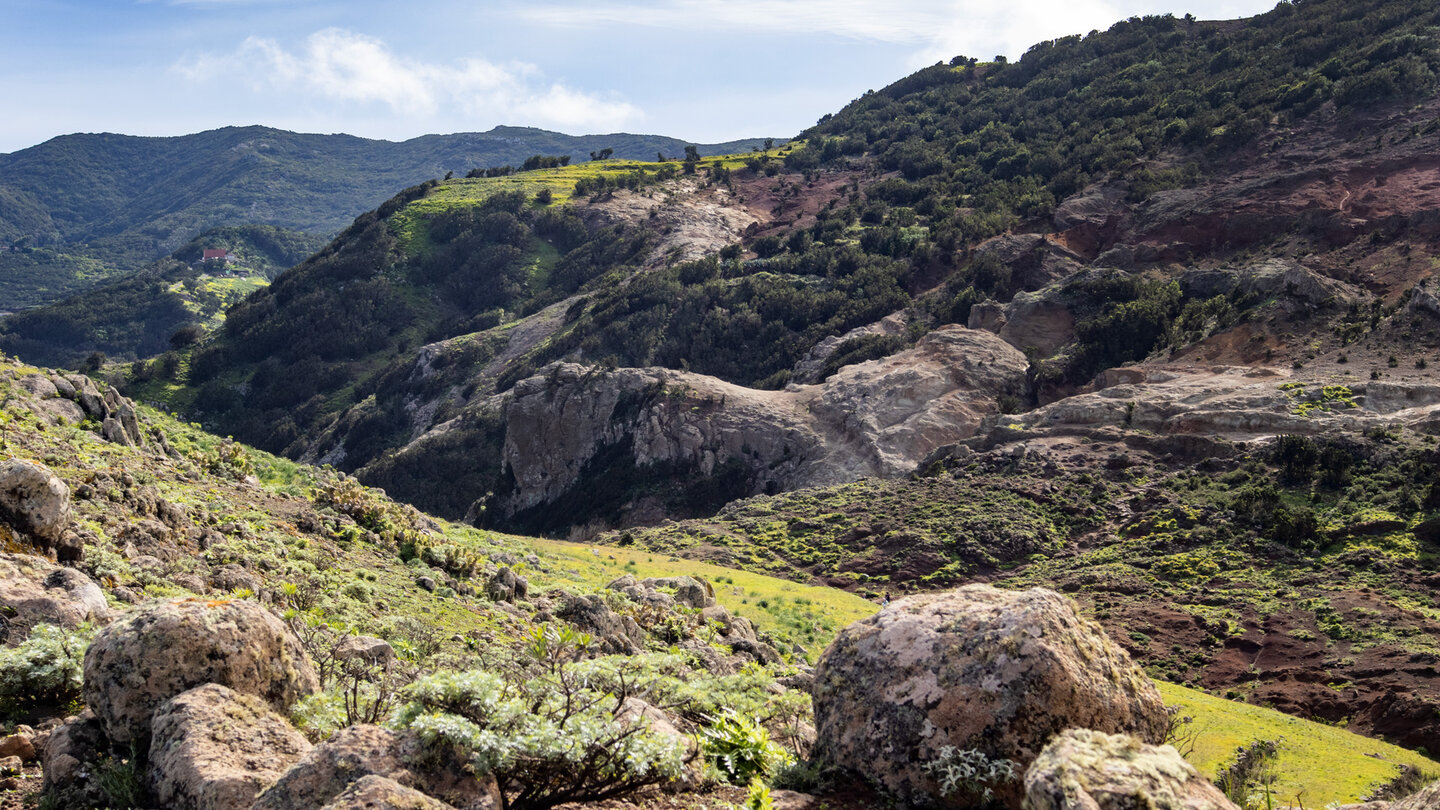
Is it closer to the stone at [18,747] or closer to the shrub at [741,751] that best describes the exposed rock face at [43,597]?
the stone at [18,747]

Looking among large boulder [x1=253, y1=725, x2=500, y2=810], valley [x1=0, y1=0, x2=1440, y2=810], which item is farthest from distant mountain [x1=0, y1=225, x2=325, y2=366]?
large boulder [x1=253, y1=725, x2=500, y2=810]

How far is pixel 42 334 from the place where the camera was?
100m

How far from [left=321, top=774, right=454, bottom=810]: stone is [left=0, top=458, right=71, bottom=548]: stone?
652 centimetres

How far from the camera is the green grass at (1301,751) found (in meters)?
11.9

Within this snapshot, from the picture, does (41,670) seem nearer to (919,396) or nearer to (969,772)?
(969,772)

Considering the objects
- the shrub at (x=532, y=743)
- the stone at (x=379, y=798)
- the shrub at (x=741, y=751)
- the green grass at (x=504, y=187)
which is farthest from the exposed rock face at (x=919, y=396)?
the green grass at (x=504, y=187)

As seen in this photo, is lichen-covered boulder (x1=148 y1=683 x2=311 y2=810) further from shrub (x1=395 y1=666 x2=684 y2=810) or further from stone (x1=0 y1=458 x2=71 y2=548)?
stone (x1=0 y1=458 x2=71 y2=548)

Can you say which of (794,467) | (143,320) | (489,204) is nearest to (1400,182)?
(794,467)

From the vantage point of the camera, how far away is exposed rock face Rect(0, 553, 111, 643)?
699 cm

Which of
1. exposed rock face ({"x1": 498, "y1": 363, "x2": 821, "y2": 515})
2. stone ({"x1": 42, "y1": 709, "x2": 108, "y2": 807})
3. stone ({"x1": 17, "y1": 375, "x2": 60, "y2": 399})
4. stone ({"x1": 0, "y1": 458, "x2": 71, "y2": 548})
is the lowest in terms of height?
exposed rock face ({"x1": 498, "y1": 363, "x2": 821, "y2": 515})

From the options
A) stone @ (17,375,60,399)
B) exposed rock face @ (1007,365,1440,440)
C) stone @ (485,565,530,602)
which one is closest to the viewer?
stone @ (485,565,530,602)

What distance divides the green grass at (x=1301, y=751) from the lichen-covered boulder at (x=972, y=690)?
630 centimetres

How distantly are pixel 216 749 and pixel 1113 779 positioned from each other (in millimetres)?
4874

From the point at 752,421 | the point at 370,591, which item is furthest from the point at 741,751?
the point at 752,421
